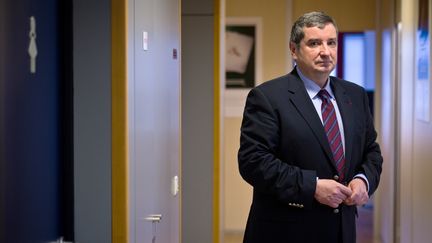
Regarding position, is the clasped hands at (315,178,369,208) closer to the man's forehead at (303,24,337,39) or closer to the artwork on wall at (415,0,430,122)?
the man's forehead at (303,24,337,39)

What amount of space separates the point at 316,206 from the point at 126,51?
0.86m

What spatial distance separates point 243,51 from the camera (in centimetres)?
740

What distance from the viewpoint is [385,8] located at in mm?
6820

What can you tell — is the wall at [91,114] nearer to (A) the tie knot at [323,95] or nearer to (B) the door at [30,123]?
(B) the door at [30,123]

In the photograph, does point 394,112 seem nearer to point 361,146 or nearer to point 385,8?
point 385,8

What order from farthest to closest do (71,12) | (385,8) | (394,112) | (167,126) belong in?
(385,8), (394,112), (167,126), (71,12)

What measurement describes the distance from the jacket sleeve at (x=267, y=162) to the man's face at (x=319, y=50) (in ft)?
0.68

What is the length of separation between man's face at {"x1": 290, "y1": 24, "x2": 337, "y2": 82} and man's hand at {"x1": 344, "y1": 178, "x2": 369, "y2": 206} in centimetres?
40

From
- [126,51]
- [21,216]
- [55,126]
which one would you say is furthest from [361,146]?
[21,216]

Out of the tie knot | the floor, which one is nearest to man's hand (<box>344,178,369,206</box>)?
the tie knot

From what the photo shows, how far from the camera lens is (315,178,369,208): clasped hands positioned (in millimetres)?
2275

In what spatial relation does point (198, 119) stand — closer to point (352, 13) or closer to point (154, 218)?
point (154, 218)

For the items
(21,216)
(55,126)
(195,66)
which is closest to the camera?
(21,216)

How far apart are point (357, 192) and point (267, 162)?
333 millimetres
